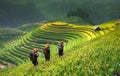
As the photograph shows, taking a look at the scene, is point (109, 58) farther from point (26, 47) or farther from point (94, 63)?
point (26, 47)

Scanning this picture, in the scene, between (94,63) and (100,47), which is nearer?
(94,63)

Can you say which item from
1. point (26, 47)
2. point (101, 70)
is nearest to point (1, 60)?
point (26, 47)

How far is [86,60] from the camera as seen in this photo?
1035 inches

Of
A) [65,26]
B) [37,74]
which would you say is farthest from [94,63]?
[65,26]

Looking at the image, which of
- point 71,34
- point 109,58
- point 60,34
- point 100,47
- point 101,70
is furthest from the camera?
point 60,34

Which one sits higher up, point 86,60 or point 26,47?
point 86,60

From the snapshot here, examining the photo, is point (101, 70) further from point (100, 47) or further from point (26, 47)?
point (26, 47)

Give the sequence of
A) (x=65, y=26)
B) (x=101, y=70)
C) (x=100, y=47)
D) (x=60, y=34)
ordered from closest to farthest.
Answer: (x=101, y=70) → (x=100, y=47) → (x=60, y=34) → (x=65, y=26)

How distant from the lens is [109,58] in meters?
25.5

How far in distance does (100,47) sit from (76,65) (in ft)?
13.2

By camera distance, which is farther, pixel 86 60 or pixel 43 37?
pixel 43 37

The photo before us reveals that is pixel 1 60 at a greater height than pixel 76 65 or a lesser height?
lesser

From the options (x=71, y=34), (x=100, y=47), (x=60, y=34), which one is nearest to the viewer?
(x=100, y=47)

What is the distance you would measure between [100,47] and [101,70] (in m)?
5.32
